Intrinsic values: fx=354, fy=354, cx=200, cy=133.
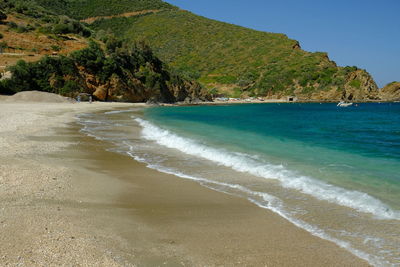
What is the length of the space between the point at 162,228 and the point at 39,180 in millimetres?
3586

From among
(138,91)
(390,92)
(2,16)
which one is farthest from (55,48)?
(390,92)

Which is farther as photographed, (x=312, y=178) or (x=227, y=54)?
(x=227, y=54)

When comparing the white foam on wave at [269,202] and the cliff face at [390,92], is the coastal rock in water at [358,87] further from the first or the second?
the white foam on wave at [269,202]

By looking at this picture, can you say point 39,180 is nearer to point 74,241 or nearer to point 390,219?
point 74,241

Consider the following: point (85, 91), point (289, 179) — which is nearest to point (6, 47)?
point (85, 91)

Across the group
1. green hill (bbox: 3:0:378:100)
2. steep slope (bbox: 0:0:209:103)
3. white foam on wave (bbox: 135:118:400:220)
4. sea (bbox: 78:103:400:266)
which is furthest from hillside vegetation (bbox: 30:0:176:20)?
white foam on wave (bbox: 135:118:400:220)

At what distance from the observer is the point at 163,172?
9.42 metres

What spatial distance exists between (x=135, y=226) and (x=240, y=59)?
341 ft

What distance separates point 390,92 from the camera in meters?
106

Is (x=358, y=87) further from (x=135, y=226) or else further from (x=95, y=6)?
(x=135, y=226)

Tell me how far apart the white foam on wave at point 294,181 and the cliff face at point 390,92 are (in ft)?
337

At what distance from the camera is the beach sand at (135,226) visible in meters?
4.13

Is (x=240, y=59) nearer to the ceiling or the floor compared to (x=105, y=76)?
nearer to the ceiling

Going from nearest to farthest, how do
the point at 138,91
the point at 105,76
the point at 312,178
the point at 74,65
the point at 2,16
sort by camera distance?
the point at 312,178 → the point at 74,65 → the point at 105,76 → the point at 138,91 → the point at 2,16
